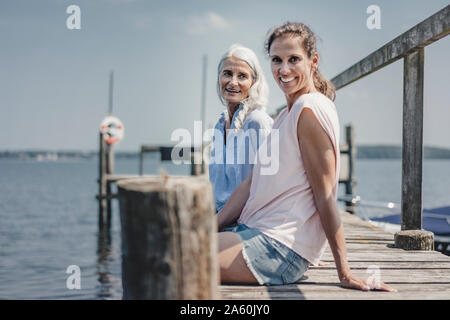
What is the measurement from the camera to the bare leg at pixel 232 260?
243 centimetres

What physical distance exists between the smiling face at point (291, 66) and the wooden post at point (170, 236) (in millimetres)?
1088

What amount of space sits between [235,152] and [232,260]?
1.03 meters

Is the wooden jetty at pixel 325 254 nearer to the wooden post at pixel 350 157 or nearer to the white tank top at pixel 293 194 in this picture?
the white tank top at pixel 293 194

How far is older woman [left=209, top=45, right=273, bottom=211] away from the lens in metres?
3.27

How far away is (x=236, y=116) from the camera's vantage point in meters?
3.33

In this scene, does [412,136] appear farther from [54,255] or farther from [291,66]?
[54,255]

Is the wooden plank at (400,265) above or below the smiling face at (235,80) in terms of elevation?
below

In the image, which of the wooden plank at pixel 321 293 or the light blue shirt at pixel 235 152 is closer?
the wooden plank at pixel 321 293

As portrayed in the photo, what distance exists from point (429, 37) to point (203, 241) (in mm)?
2229

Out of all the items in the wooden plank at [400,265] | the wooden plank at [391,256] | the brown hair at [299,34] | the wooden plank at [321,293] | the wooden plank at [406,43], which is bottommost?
the wooden plank at [321,293]

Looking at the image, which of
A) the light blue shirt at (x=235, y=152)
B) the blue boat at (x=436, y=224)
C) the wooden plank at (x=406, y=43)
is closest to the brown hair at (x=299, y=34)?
the light blue shirt at (x=235, y=152)

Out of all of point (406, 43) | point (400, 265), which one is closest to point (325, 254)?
point (400, 265)

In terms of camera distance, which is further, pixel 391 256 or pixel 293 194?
pixel 391 256

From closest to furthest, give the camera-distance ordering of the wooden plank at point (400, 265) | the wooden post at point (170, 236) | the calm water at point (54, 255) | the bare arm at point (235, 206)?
1. the wooden post at point (170, 236)
2. the bare arm at point (235, 206)
3. the wooden plank at point (400, 265)
4. the calm water at point (54, 255)
